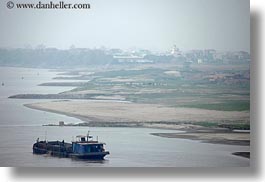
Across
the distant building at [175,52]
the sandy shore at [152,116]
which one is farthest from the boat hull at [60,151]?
the distant building at [175,52]

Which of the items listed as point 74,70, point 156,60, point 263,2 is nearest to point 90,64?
point 74,70

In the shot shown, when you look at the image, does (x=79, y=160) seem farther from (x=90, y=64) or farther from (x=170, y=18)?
(x=170, y=18)

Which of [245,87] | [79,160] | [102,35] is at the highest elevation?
[102,35]

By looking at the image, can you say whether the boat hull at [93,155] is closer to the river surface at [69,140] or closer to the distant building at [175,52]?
the river surface at [69,140]

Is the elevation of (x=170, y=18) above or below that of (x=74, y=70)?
above

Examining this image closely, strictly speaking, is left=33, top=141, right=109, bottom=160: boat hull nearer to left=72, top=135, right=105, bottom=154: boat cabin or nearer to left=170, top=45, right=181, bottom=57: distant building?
left=72, top=135, right=105, bottom=154: boat cabin

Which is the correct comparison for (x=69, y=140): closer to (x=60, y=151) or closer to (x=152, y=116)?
(x=60, y=151)
